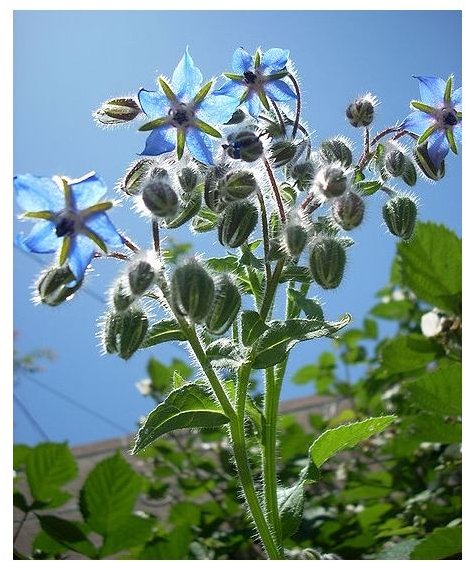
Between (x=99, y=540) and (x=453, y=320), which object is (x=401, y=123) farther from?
(x=99, y=540)

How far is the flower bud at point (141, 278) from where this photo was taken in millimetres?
708

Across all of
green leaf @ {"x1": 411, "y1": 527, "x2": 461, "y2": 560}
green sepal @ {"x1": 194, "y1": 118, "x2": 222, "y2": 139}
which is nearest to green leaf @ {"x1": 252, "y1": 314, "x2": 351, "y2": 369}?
green sepal @ {"x1": 194, "y1": 118, "x2": 222, "y2": 139}

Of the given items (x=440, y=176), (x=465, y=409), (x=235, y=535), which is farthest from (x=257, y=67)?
(x=235, y=535)

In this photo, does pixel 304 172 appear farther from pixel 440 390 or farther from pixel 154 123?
pixel 440 390

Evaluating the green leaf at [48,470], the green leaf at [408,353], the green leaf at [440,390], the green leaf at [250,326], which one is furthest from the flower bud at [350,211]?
the green leaf at [48,470]

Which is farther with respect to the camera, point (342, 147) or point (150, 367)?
point (150, 367)

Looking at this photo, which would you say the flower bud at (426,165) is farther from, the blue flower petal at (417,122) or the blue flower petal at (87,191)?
the blue flower petal at (87,191)

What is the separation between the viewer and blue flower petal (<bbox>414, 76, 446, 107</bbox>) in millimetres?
891

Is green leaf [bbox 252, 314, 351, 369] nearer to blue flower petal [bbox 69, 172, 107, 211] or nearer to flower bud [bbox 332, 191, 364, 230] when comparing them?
flower bud [bbox 332, 191, 364, 230]

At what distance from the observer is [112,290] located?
2.47 feet

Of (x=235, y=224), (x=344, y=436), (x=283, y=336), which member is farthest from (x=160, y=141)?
(x=344, y=436)

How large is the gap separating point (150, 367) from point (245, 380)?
1.43 meters

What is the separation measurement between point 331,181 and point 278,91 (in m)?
0.20

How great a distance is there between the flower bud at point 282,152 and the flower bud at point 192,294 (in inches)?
6.0
